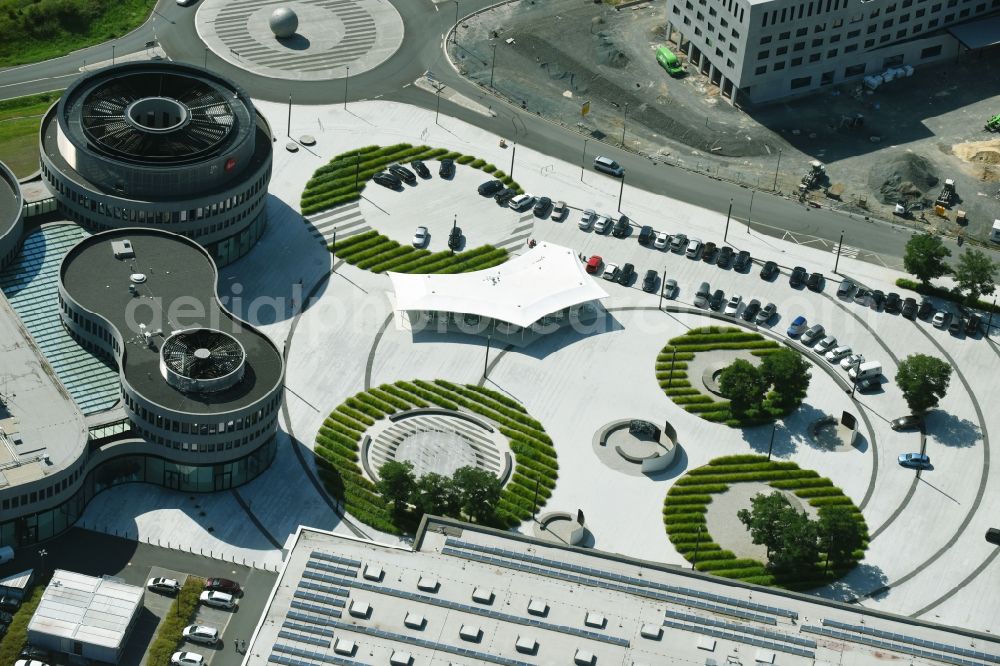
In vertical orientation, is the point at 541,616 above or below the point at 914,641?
above

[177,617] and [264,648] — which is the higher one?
[264,648]

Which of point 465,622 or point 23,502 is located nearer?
point 465,622

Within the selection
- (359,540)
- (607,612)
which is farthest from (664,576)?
(359,540)

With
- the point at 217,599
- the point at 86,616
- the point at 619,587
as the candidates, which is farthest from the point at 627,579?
the point at 86,616

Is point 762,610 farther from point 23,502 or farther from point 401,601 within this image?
point 23,502

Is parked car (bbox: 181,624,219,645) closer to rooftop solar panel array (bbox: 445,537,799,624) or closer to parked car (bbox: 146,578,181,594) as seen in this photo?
parked car (bbox: 146,578,181,594)

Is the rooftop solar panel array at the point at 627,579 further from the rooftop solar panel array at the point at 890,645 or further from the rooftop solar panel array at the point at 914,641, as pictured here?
the rooftop solar panel array at the point at 914,641

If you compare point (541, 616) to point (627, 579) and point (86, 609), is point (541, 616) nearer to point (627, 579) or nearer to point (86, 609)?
point (627, 579)
